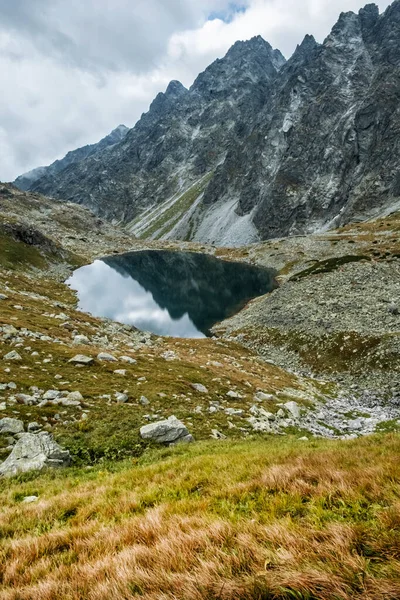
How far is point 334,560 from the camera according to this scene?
3213 millimetres

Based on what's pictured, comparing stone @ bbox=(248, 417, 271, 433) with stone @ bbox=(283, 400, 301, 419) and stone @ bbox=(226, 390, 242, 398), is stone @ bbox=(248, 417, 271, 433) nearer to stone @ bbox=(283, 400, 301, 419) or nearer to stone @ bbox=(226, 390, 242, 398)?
stone @ bbox=(226, 390, 242, 398)

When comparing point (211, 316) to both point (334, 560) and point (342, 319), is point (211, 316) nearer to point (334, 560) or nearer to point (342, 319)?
point (342, 319)

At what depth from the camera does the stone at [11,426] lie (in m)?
11.2

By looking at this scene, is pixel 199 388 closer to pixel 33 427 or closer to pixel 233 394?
pixel 233 394

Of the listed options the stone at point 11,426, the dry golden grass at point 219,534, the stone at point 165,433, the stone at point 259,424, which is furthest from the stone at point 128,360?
the dry golden grass at point 219,534

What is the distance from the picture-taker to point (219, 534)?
409cm

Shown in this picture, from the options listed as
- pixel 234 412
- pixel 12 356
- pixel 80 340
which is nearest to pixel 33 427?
pixel 12 356

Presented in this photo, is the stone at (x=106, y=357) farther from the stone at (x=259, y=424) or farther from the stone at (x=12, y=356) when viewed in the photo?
the stone at (x=259, y=424)

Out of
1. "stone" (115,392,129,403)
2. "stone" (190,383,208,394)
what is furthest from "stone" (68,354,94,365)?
"stone" (190,383,208,394)

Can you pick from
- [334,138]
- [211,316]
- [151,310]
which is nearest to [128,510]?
[211,316]

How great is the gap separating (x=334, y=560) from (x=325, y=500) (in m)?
1.97

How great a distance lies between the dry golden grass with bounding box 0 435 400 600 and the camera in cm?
303

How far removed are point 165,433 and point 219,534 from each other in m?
8.96

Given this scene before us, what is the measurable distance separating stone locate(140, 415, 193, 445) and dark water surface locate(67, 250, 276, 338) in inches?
1395
